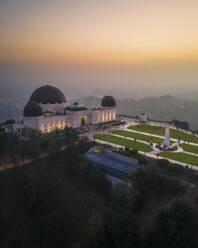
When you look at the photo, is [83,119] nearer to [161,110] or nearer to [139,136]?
[139,136]

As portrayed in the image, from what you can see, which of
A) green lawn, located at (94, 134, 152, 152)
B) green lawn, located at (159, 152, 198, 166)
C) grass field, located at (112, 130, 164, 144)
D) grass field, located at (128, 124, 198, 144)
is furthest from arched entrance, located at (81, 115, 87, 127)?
green lawn, located at (159, 152, 198, 166)

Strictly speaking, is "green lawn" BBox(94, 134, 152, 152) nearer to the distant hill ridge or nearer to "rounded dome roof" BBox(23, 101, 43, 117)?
"rounded dome roof" BBox(23, 101, 43, 117)

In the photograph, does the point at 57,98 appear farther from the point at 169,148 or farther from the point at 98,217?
the point at 98,217

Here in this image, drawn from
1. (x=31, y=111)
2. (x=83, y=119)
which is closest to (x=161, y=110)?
(x=83, y=119)

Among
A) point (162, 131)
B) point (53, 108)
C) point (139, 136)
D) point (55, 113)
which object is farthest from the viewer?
point (53, 108)

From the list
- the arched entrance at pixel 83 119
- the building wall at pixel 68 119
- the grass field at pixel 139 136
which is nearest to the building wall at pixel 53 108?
the building wall at pixel 68 119
